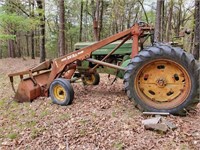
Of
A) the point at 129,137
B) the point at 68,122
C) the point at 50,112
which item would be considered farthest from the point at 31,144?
the point at 129,137

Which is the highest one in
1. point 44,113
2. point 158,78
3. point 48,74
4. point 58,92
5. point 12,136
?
point 158,78

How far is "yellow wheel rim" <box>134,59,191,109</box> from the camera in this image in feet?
13.4

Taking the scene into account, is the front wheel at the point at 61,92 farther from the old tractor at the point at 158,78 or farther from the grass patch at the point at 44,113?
the grass patch at the point at 44,113

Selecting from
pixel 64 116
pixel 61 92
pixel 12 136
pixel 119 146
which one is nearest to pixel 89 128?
pixel 119 146

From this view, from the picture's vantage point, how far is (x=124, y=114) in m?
4.25

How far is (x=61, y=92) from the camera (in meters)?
5.31

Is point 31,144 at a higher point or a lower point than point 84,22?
lower

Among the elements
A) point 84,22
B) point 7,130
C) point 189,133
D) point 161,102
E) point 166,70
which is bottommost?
point 7,130

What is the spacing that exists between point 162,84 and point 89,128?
161 cm

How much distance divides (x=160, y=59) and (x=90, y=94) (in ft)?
8.10

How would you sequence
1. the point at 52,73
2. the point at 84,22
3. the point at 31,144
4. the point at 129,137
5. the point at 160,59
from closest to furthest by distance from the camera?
the point at 129,137, the point at 31,144, the point at 160,59, the point at 52,73, the point at 84,22

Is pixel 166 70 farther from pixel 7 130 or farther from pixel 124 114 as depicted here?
pixel 7 130

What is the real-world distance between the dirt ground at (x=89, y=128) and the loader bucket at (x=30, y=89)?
268 mm

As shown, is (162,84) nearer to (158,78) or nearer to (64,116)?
(158,78)
